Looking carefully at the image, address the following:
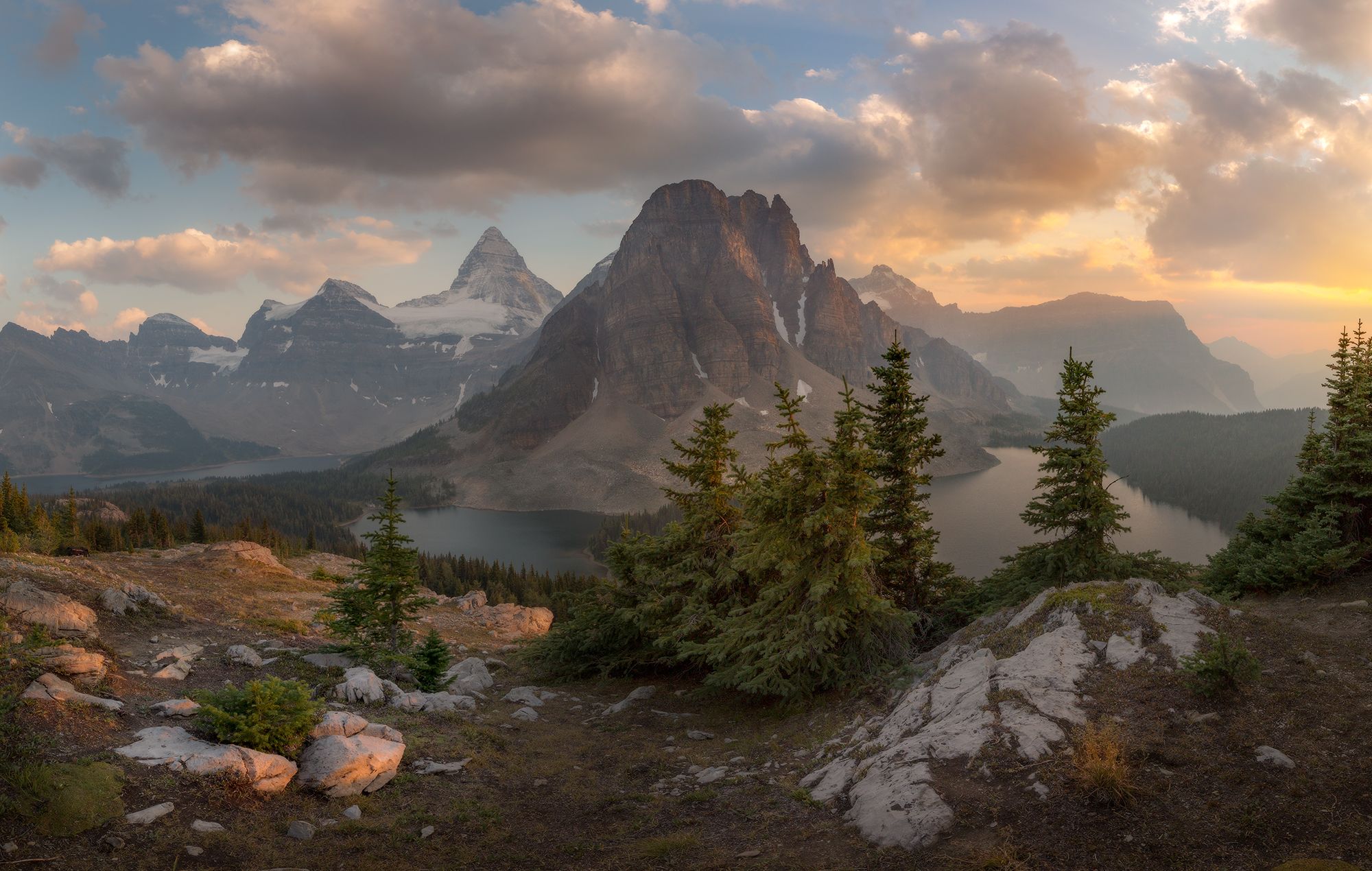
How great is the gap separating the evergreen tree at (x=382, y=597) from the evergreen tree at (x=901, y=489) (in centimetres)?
1913

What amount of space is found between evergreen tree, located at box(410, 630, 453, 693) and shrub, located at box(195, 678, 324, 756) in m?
9.39

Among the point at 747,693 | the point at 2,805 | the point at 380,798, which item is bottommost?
the point at 747,693

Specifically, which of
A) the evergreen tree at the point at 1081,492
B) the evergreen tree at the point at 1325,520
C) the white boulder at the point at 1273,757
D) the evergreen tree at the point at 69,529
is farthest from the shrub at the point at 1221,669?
the evergreen tree at the point at 69,529

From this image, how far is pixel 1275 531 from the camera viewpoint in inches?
1031

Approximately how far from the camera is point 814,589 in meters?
18.5

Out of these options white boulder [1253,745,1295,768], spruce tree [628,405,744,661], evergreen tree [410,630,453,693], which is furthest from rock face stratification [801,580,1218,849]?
evergreen tree [410,630,453,693]

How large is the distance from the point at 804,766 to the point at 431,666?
14064mm

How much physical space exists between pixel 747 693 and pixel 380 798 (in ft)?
41.9

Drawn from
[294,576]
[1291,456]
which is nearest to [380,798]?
[294,576]

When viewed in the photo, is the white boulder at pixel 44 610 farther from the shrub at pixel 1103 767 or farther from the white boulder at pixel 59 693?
the shrub at pixel 1103 767

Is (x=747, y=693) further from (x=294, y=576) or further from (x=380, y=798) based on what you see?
(x=294, y=576)

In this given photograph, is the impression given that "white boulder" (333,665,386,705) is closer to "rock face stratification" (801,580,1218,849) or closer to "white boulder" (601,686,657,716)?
"white boulder" (601,686,657,716)

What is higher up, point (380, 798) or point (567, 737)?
point (380, 798)

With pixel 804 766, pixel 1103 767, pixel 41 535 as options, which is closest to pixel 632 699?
pixel 804 766
